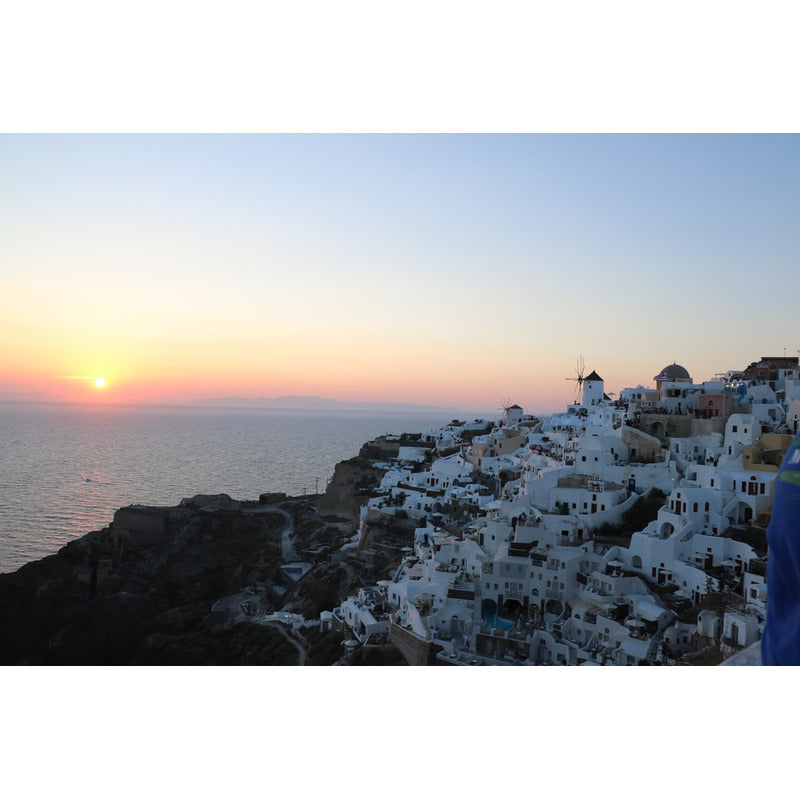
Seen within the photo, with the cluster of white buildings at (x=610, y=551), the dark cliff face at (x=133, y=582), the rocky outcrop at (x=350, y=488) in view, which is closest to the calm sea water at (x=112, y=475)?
the dark cliff face at (x=133, y=582)

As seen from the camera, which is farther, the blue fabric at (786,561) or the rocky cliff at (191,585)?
the rocky cliff at (191,585)

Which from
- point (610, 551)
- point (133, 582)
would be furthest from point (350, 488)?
point (610, 551)

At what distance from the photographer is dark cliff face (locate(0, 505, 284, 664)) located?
12.1m

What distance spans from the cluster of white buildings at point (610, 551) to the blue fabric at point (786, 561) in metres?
4.80

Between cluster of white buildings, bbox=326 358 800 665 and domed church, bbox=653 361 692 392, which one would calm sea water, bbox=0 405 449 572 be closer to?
cluster of white buildings, bbox=326 358 800 665

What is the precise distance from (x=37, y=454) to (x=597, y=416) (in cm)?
3023

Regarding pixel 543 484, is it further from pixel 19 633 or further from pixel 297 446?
pixel 297 446

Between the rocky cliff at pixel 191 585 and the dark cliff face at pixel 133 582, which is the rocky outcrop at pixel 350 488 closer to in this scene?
the rocky cliff at pixel 191 585

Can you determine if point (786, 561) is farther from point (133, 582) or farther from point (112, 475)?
point (112, 475)

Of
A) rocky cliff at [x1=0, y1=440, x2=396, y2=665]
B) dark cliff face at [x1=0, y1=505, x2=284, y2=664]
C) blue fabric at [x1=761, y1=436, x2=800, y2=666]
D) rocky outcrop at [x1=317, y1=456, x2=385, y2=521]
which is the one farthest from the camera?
rocky outcrop at [x1=317, y1=456, x2=385, y2=521]

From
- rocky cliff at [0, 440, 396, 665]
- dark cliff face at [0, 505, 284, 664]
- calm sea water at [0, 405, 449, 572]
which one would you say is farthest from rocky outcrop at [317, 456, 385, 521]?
calm sea water at [0, 405, 449, 572]

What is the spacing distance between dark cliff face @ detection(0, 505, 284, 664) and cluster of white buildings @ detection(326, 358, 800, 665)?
13.2ft

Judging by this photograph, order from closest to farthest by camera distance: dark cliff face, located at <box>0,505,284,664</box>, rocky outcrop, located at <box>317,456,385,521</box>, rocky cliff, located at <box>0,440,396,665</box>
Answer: rocky cliff, located at <box>0,440,396,665</box>, dark cliff face, located at <box>0,505,284,664</box>, rocky outcrop, located at <box>317,456,385,521</box>

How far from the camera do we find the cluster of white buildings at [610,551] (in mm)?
6586
